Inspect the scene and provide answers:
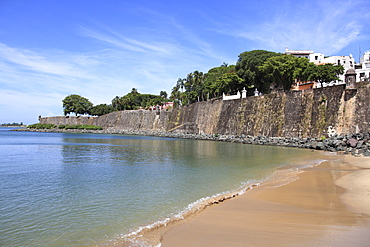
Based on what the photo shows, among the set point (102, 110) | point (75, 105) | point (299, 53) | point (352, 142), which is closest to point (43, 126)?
point (75, 105)

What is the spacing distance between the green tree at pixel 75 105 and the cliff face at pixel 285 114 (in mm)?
46502

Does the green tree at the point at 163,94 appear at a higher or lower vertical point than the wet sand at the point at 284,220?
higher

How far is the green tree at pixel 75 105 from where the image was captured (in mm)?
95562

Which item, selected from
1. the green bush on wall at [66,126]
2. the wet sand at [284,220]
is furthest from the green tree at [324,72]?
the green bush on wall at [66,126]

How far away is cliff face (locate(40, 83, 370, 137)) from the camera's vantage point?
25.7 metres

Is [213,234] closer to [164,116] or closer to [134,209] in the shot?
[134,209]

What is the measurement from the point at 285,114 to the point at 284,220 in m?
29.7

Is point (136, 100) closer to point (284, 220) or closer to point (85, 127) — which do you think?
point (85, 127)

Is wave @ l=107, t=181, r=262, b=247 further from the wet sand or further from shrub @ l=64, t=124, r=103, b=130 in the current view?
shrub @ l=64, t=124, r=103, b=130

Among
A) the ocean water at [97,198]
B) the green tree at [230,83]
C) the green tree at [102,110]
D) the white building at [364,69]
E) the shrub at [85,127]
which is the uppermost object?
the white building at [364,69]

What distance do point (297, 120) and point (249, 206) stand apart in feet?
89.1

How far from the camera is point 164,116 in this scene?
2675 inches

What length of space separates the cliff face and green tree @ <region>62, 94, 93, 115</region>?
46.5 meters

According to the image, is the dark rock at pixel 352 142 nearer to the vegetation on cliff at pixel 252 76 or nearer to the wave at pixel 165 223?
the wave at pixel 165 223
